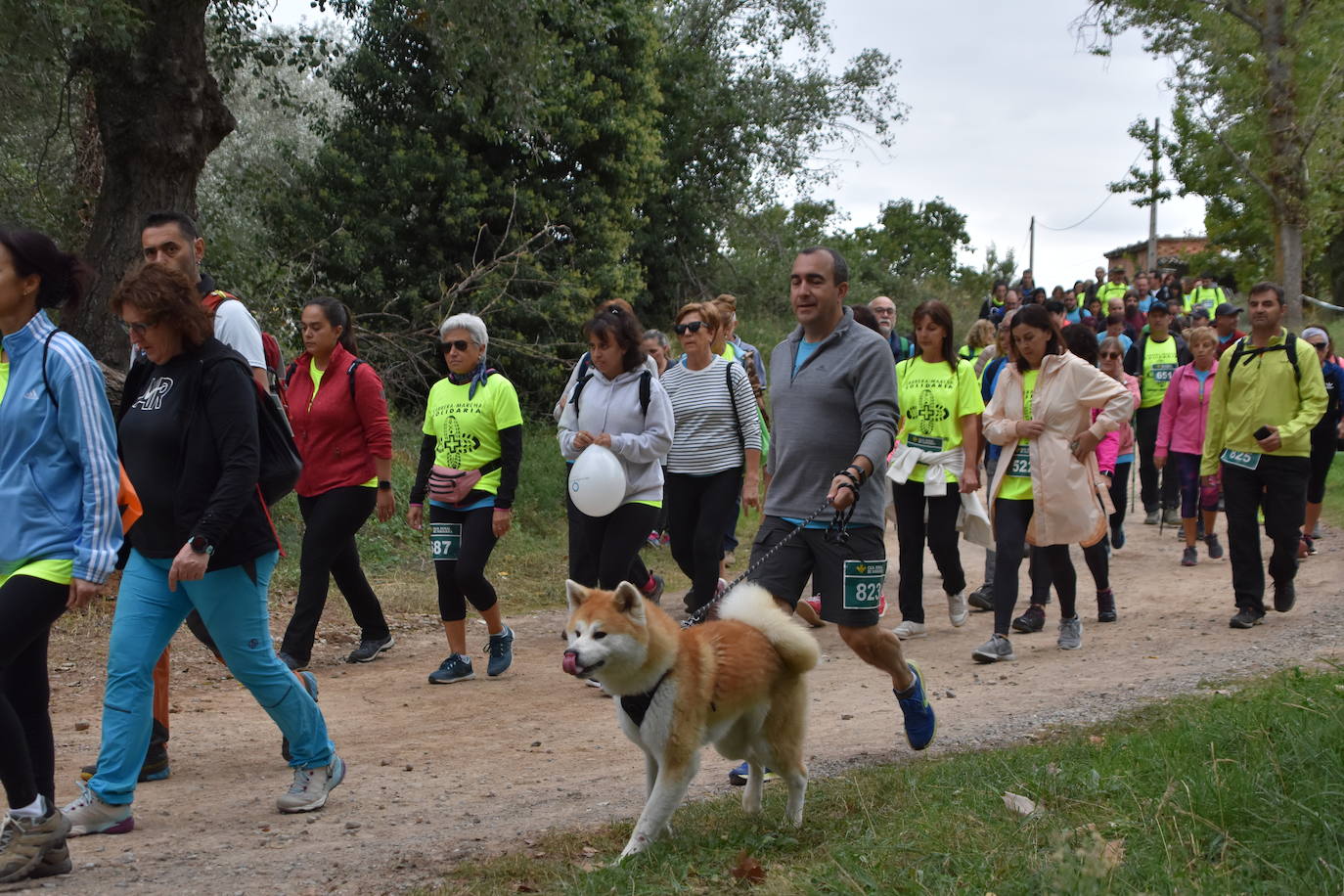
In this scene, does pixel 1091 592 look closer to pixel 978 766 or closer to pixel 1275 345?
pixel 1275 345

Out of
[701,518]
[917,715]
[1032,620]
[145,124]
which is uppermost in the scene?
[145,124]

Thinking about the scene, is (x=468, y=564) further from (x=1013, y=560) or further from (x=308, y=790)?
(x=1013, y=560)

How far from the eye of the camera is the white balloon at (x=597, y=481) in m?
7.09

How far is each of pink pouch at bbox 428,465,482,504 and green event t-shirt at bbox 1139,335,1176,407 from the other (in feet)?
30.0

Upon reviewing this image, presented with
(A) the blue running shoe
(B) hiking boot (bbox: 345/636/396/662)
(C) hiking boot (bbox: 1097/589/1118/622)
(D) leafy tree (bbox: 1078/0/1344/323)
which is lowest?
(B) hiking boot (bbox: 345/636/396/662)

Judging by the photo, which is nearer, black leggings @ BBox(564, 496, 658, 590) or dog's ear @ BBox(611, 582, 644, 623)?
dog's ear @ BBox(611, 582, 644, 623)

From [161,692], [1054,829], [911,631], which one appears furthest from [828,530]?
[911,631]

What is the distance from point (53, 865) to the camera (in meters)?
4.25

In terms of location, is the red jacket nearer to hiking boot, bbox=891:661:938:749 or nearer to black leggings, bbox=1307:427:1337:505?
hiking boot, bbox=891:661:938:749

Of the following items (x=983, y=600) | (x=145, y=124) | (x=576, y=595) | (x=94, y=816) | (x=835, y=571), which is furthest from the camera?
(x=145, y=124)

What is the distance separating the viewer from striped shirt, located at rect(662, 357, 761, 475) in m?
8.22

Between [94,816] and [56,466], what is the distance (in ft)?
4.81

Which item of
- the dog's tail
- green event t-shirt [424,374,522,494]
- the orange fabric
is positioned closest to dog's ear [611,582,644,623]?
the dog's tail

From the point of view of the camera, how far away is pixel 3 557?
4.14 meters
